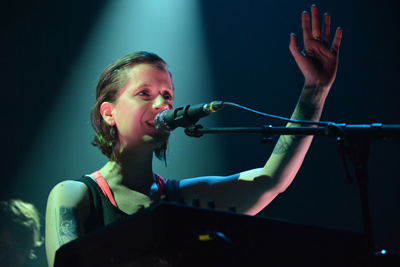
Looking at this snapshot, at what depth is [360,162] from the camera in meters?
1.35

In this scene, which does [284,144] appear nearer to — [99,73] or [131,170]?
[131,170]

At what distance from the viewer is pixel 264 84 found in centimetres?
330

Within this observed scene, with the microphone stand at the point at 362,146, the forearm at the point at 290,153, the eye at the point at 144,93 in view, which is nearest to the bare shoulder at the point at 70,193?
the eye at the point at 144,93

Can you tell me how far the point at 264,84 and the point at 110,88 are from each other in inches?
47.4

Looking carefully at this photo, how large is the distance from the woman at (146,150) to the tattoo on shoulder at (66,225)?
10 mm

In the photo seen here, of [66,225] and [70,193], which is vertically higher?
[70,193]

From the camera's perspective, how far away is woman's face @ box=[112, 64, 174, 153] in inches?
97.7

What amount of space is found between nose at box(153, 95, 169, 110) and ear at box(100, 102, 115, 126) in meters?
0.31

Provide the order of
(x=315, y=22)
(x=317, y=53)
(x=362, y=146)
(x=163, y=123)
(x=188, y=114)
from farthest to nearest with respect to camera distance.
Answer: (x=317, y=53)
(x=315, y=22)
(x=163, y=123)
(x=188, y=114)
(x=362, y=146)

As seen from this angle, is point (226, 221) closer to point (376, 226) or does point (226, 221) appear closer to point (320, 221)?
point (320, 221)

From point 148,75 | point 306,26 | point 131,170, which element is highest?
Answer: point 306,26

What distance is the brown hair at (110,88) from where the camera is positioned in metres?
2.66

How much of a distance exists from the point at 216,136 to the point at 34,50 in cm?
146

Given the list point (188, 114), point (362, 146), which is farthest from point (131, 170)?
point (362, 146)
